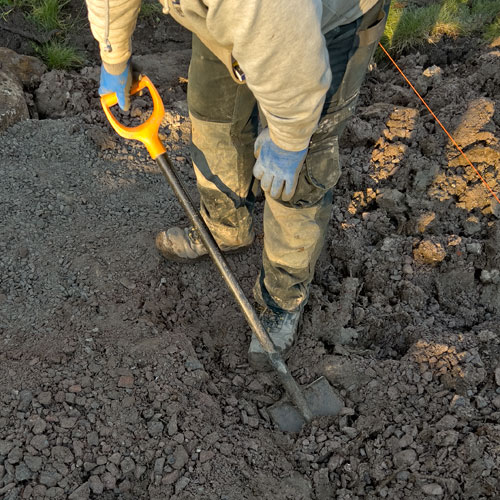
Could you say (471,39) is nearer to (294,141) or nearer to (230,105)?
(230,105)

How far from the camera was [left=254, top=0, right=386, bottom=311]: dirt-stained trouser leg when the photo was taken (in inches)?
79.7

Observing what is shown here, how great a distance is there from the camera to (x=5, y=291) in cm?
278

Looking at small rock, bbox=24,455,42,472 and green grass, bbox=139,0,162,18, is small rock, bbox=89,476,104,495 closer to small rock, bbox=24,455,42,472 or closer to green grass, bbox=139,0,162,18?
small rock, bbox=24,455,42,472

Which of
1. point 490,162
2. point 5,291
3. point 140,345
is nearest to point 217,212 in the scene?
point 140,345

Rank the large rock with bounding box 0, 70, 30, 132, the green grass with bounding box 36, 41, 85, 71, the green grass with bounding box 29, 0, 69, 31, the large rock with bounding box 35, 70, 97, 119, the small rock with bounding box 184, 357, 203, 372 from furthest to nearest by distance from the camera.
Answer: the green grass with bounding box 29, 0, 69, 31
the green grass with bounding box 36, 41, 85, 71
the large rock with bounding box 35, 70, 97, 119
the large rock with bounding box 0, 70, 30, 132
the small rock with bounding box 184, 357, 203, 372

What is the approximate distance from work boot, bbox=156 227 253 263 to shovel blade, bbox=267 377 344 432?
0.83 meters

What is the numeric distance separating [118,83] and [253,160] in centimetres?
65

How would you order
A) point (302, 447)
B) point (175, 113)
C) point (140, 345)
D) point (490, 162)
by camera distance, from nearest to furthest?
point (302, 447) → point (140, 345) → point (490, 162) → point (175, 113)

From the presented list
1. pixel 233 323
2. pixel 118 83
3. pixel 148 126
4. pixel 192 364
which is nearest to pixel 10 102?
pixel 118 83

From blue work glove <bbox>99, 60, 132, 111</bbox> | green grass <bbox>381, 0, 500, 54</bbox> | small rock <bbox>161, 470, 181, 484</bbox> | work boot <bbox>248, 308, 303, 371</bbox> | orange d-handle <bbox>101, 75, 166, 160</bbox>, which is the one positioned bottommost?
small rock <bbox>161, 470, 181, 484</bbox>

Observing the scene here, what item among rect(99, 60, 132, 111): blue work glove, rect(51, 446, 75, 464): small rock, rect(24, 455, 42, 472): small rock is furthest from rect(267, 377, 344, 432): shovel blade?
rect(99, 60, 132, 111): blue work glove

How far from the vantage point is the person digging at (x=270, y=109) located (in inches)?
58.2

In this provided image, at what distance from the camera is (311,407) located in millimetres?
2482

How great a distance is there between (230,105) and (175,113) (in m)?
1.34
